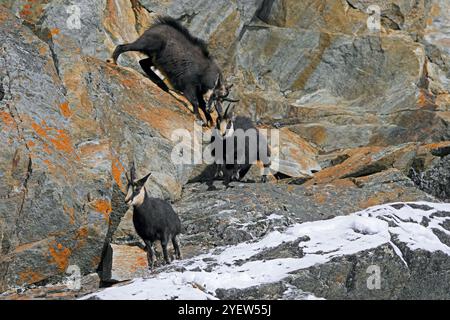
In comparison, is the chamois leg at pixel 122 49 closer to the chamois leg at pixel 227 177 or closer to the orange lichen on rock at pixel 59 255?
the chamois leg at pixel 227 177

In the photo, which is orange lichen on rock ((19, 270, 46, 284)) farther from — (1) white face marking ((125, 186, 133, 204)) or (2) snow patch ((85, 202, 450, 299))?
(2) snow patch ((85, 202, 450, 299))

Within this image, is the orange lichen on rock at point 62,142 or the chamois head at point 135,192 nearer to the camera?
the chamois head at point 135,192

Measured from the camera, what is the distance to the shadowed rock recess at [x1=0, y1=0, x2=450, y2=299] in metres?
7.50

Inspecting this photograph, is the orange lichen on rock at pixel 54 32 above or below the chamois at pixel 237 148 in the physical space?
above

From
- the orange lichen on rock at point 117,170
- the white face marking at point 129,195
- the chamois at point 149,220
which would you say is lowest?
the chamois at point 149,220

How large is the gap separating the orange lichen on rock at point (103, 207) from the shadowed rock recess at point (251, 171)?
1 centimetres

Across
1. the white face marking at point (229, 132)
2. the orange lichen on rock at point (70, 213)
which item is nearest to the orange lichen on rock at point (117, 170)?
the orange lichen on rock at point (70, 213)

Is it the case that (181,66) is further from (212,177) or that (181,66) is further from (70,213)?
(70,213)

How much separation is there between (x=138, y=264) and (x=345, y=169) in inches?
171

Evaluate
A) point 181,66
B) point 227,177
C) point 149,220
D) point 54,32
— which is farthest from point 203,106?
point 149,220

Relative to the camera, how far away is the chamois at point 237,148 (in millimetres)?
11375

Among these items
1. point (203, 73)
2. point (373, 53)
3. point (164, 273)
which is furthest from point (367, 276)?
point (373, 53)

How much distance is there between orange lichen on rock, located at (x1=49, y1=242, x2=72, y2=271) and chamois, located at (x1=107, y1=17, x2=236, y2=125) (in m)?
5.44

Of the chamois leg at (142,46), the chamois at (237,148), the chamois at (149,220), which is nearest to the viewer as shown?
the chamois at (149,220)
